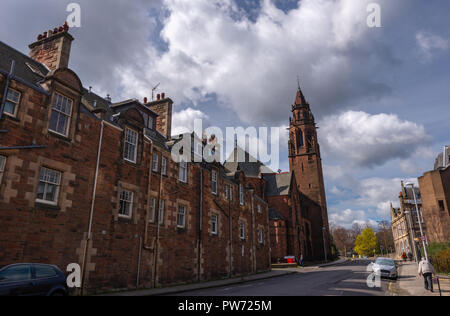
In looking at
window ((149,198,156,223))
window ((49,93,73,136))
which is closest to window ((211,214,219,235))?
window ((149,198,156,223))

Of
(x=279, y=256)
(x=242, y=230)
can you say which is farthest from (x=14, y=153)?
(x=279, y=256)

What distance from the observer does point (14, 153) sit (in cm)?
1218

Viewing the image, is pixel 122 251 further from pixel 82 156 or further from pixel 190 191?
pixel 190 191

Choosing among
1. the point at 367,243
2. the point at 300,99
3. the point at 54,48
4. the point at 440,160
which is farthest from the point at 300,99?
the point at 54,48

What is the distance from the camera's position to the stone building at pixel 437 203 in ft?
160

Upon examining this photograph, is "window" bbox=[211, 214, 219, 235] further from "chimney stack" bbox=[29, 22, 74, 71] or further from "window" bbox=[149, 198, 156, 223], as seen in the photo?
"chimney stack" bbox=[29, 22, 74, 71]

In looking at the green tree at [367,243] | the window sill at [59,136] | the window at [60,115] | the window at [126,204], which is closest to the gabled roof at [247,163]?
the window at [126,204]

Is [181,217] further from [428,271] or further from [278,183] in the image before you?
[278,183]

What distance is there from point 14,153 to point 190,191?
42.3ft

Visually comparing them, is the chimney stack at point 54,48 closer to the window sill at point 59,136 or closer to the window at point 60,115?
the window at point 60,115

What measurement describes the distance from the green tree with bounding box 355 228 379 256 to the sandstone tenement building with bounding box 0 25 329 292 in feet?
261

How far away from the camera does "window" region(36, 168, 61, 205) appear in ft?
43.2

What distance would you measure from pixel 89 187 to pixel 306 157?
62329 mm

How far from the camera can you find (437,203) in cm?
4972
